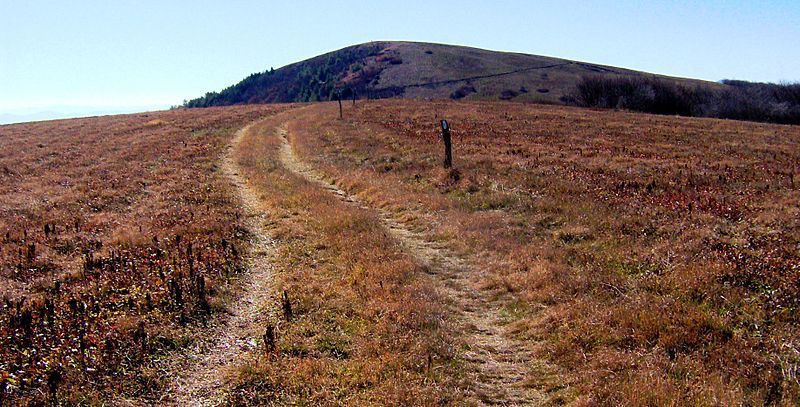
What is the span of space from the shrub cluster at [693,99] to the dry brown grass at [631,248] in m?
50.2

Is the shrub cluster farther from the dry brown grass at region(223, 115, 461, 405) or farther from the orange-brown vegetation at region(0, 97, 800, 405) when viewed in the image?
the dry brown grass at region(223, 115, 461, 405)

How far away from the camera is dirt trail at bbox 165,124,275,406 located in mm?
7176

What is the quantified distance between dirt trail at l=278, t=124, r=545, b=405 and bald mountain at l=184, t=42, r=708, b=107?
307 ft

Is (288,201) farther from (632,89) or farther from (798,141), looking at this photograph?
(632,89)

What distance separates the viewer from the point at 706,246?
11469mm

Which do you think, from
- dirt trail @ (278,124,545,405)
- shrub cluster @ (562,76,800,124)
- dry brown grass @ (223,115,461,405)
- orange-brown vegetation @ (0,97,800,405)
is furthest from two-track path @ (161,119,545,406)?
shrub cluster @ (562,76,800,124)

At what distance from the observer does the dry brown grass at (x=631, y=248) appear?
703 centimetres

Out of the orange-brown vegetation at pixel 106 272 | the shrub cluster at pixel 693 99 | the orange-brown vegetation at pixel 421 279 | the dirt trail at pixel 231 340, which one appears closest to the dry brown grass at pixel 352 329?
the orange-brown vegetation at pixel 421 279

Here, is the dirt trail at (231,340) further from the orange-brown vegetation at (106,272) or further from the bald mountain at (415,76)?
the bald mountain at (415,76)

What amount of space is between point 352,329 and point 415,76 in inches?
5232

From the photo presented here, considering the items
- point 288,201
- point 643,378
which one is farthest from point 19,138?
point 643,378

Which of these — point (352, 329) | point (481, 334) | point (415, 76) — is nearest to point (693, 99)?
point (415, 76)

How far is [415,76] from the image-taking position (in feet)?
450

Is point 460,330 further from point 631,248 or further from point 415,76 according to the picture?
point 415,76
